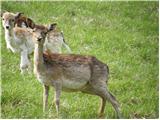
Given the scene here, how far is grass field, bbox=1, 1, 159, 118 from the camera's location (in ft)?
42.5

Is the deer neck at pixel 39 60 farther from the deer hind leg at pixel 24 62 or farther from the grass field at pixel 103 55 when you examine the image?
the deer hind leg at pixel 24 62

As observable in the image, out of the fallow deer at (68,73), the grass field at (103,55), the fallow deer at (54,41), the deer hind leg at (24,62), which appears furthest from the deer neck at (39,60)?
the fallow deer at (54,41)

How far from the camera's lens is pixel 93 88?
484 inches

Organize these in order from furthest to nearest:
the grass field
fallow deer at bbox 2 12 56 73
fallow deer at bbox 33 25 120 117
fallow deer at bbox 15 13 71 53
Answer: fallow deer at bbox 15 13 71 53, fallow deer at bbox 2 12 56 73, the grass field, fallow deer at bbox 33 25 120 117

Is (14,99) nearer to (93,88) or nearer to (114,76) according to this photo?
(93,88)

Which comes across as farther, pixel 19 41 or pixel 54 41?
pixel 54 41

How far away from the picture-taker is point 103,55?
61.1ft

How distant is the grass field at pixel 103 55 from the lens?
42.5ft

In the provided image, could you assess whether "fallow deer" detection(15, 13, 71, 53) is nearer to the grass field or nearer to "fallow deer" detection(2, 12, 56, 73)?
"fallow deer" detection(2, 12, 56, 73)

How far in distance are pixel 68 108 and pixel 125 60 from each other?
20.3 ft

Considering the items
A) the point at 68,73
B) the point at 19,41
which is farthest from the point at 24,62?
the point at 68,73

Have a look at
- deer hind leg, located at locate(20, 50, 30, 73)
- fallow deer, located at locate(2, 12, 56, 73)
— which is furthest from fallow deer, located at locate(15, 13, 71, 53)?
deer hind leg, located at locate(20, 50, 30, 73)

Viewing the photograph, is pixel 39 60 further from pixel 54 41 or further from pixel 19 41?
pixel 54 41

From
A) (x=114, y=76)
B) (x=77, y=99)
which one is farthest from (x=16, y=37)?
(x=77, y=99)
